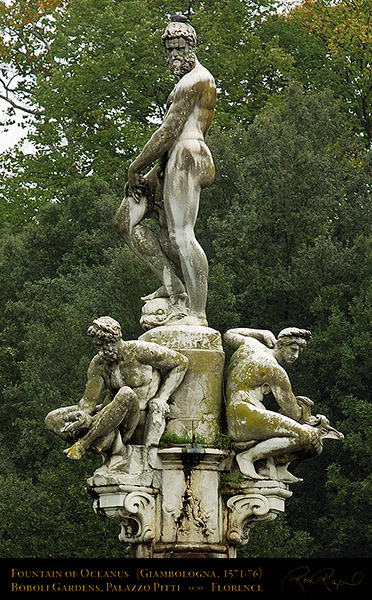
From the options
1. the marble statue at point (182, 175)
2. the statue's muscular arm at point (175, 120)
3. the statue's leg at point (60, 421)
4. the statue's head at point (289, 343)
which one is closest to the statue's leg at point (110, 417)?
the statue's leg at point (60, 421)

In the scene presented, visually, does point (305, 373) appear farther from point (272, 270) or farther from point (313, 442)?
point (313, 442)

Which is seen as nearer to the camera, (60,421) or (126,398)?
(126,398)

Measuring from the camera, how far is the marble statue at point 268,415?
1412cm

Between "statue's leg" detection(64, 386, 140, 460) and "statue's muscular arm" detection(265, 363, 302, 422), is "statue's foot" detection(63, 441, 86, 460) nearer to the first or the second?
"statue's leg" detection(64, 386, 140, 460)

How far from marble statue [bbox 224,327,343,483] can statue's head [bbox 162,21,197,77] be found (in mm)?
2421

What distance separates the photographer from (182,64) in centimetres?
1484

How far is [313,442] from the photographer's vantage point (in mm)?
14203

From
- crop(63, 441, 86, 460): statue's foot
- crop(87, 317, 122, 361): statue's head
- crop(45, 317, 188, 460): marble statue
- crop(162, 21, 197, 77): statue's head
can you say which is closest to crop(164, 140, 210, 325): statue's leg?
crop(162, 21, 197, 77): statue's head

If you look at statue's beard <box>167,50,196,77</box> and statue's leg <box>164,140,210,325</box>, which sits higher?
statue's beard <box>167,50,196,77</box>

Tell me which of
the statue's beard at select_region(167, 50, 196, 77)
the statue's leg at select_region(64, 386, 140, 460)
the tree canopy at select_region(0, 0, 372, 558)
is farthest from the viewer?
the tree canopy at select_region(0, 0, 372, 558)

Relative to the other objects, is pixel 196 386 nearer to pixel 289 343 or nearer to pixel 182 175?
pixel 289 343

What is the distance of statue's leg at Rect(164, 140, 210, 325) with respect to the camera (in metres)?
14.7

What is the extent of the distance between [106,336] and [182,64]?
2631 mm

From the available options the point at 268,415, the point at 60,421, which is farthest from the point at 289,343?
the point at 60,421
